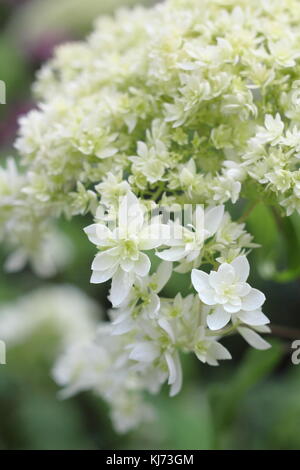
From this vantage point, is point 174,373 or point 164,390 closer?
point 174,373

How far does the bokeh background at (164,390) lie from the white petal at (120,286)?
0.31 meters

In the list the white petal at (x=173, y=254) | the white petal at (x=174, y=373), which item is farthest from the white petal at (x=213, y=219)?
the white petal at (x=174, y=373)

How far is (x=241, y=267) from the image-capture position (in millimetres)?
606

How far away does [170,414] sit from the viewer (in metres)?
1.45

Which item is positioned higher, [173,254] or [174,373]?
[173,254]

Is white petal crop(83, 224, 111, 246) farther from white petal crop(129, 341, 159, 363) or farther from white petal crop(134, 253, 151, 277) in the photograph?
white petal crop(129, 341, 159, 363)

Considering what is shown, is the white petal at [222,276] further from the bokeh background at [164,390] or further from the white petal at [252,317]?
the bokeh background at [164,390]

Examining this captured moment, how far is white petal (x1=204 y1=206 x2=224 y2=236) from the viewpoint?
2.02 feet

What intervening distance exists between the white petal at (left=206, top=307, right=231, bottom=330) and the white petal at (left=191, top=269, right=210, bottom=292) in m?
0.02

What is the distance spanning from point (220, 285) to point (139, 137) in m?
0.22

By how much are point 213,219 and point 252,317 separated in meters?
0.10

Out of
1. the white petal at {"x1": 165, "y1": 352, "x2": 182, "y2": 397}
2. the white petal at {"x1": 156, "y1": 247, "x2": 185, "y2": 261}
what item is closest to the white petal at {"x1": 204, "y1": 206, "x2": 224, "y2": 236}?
the white petal at {"x1": 156, "y1": 247, "x2": 185, "y2": 261}

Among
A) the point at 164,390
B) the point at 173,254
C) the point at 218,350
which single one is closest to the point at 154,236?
the point at 173,254

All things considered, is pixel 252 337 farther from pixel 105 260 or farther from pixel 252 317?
pixel 105 260
